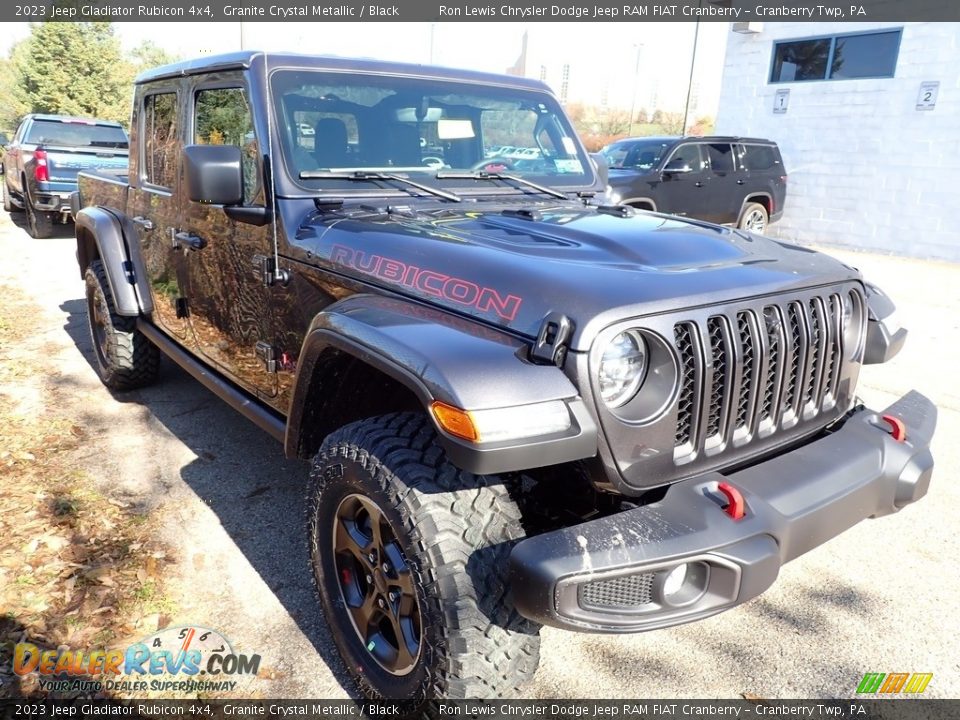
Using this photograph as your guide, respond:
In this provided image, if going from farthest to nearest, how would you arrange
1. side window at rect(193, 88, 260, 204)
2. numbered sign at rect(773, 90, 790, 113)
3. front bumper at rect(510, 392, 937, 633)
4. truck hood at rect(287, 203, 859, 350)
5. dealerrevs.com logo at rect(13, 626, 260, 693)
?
1. numbered sign at rect(773, 90, 790, 113)
2. side window at rect(193, 88, 260, 204)
3. dealerrevs.com logo at rect(13, 626, 260, 693)
4. truck hood at rect(287, 203, 859, 350)
5. front bumper at rect(510, 392, 937, 633)

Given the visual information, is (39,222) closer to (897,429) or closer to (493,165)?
(493,165)

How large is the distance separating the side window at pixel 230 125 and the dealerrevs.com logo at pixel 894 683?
9.22ft

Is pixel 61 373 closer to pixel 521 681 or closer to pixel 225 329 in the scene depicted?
pixel 225 329

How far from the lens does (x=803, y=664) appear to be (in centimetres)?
249

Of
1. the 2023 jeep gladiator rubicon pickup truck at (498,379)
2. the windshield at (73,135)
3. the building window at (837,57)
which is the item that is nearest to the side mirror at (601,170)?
the 2023 jeep gladiator rubicon pickup truck at (498,379)

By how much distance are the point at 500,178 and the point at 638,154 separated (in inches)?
326

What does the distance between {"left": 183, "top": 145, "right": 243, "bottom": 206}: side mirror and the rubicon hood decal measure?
1.64 feet

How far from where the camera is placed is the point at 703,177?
436 inches

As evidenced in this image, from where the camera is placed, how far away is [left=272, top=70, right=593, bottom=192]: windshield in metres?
2.89

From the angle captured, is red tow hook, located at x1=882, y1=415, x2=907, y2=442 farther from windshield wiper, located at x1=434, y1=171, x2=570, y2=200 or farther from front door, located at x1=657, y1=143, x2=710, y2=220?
front door, located at x1=657, y1=143, x2=710, y2=220

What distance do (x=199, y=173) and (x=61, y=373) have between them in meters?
3.36

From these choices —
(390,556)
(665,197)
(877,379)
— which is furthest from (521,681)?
(665,197)

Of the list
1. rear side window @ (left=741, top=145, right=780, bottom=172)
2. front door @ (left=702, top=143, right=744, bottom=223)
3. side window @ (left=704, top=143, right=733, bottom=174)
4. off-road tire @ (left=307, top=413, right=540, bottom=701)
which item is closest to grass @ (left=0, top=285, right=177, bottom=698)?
off-road tire @ (left=307, top=413, right=540, bottom=701)

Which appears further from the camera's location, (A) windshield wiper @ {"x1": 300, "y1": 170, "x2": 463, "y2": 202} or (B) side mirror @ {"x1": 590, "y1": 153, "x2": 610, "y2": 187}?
(B) side mirror @ {"x1": 590, "y1": 153, "x2": 610, "y2": 187}
